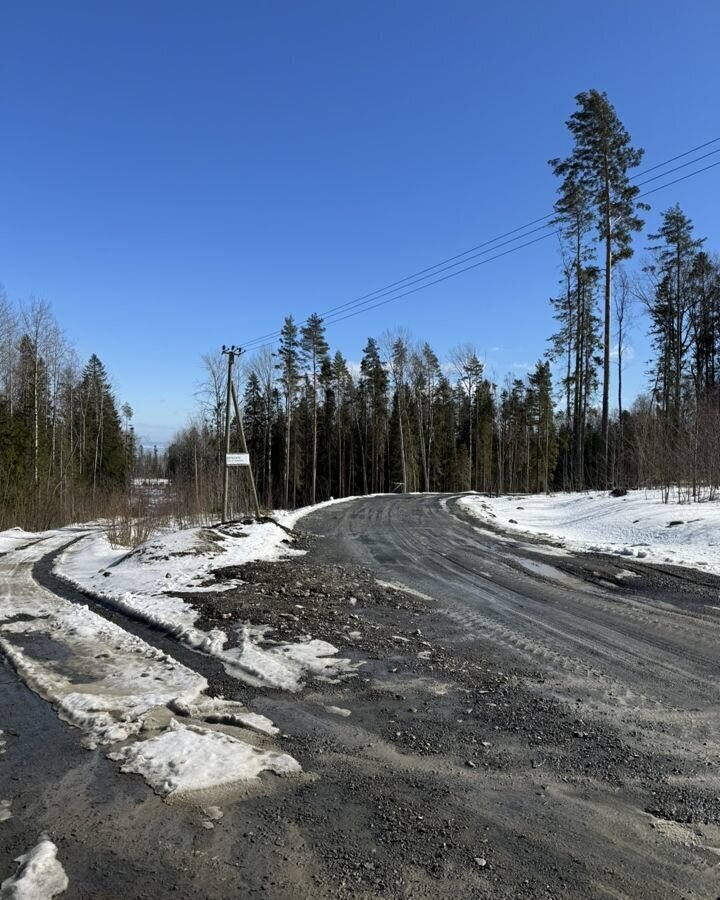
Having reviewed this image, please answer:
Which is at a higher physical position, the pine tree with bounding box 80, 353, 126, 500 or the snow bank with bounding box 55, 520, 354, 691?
the pine tree with bounding box 80, 353, 126, 500

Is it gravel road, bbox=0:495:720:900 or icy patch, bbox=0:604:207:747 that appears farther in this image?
icy patch, bbox=0:604:207:747

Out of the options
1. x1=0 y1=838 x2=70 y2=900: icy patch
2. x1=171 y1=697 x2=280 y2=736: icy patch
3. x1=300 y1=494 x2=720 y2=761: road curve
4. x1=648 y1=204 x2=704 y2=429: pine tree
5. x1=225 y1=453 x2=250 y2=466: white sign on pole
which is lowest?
x1=300 y1=494 x2=720 y2=761: road curve

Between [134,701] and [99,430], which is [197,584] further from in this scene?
[99,430]

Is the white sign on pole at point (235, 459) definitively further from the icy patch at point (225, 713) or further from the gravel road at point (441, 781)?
the icy patch at point (225, 713)

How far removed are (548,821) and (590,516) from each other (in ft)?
53.7

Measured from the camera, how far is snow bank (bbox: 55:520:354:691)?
5.41 m

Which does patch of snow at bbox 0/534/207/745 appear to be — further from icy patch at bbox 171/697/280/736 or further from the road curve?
the road curve

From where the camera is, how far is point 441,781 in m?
3.36

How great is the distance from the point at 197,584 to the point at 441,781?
645 cm

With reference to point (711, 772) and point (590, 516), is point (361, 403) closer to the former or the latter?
point (590, 516)

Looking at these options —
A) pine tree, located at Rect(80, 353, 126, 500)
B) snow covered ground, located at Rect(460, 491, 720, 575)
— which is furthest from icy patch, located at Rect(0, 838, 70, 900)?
pine tree, located at Rect(80, 353, 126, 500)

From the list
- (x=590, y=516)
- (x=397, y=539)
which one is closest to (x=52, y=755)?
(x=397, y=539)

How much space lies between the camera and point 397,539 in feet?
47.8

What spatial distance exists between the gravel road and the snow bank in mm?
265
